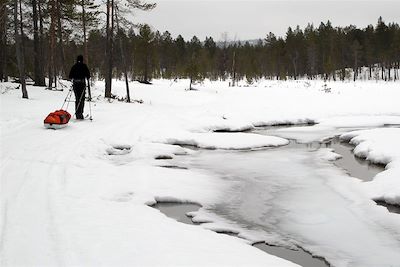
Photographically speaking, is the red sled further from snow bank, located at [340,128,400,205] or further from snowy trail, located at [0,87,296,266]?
snow bank, located at [340,128,400,205]

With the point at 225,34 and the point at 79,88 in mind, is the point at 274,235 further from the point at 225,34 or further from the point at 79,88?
the point at 225,34

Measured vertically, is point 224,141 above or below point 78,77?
below

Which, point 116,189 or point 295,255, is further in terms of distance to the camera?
point 116,189

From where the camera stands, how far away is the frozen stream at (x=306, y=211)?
5324 millimetres

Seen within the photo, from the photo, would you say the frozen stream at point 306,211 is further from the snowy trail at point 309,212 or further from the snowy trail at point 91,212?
the snowy trail at point 91,212

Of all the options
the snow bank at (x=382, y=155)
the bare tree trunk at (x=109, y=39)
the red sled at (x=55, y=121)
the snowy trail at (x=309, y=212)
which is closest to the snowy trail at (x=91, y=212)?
the snowy trail at (x=309, y=212)

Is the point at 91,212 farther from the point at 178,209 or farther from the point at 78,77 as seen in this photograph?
the point at 78,77

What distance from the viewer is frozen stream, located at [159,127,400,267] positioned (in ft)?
17.5

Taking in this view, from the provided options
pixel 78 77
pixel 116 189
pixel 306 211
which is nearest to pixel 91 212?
pixel 116 189

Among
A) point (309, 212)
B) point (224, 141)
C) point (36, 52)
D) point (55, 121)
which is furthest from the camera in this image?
point (36, 52)

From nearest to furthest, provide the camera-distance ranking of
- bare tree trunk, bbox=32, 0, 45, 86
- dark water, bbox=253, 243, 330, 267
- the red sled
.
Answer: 1. dark water, bbox=253, 243, 330, 267
2. the red sled
3. bare tree trunk, bbox=32, 0, 45, 86

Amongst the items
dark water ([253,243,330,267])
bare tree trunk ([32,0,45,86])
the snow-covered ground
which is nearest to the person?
the snow-covered ground

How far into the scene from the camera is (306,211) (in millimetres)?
6730

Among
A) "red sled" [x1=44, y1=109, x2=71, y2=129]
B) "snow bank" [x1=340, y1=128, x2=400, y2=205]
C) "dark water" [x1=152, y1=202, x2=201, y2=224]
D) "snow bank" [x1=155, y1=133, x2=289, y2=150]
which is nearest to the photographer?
"dark water" [x1=152, y1=202, x2=201, y2=224]
